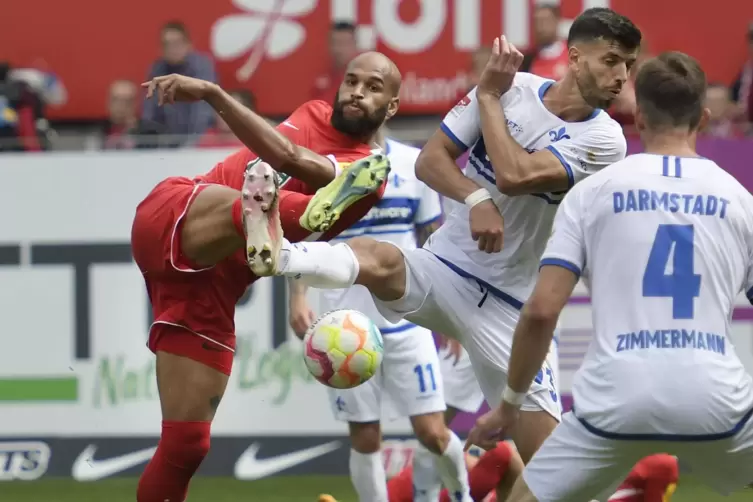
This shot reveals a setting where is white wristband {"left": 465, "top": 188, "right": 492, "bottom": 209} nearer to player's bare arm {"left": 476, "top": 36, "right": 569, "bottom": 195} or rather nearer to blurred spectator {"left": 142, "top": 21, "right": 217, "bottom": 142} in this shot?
player's bare arm {"left": 476, "top": 36, "right": 569, "bottom": 195}

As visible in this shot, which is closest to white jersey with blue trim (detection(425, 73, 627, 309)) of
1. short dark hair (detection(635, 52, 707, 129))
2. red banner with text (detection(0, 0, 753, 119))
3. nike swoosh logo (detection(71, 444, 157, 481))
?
short dark hair (detection(635, 52, 707, 129))

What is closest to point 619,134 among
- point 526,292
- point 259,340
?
point 526,292

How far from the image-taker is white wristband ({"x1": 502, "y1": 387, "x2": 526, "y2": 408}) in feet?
16.2

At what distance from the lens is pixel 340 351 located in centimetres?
593

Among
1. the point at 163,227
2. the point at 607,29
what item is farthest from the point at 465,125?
the point at 163,227

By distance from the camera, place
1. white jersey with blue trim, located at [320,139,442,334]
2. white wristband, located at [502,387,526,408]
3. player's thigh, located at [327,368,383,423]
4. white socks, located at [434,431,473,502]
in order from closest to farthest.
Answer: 1. white wristband, located at [502,387,526,408]
2. white socks, located at [434,431,473,502]
3. player's thigh, located at [327,368,383,423]
4. white jersey with blue trim, located at [320,139,442,334]

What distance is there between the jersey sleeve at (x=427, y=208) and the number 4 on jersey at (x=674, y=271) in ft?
11.5

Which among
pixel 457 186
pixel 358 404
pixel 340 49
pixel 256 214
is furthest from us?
pixel 340 49

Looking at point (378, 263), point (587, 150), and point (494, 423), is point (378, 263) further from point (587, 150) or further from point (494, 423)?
point (494, 423)

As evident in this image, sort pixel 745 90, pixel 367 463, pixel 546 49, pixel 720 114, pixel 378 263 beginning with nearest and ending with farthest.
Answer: pixel 378 263 → pixel 367 463 → pixel 720 114 → pixel 546 49 → pixel 745 90

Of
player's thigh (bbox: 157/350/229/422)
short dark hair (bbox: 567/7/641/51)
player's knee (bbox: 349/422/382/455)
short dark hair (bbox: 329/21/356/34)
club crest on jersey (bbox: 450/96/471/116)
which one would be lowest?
player's knee (bbox: 349/422/382/455)

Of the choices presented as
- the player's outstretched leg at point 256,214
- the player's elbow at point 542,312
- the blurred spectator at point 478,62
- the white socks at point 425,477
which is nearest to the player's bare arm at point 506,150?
the player's outstretched leg at point 256,214

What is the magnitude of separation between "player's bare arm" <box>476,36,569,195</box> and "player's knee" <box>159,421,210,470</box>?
68.9 inches

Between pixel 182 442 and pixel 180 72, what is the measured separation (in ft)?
20.4
